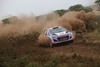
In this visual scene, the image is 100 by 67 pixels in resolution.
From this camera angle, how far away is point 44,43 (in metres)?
29.5

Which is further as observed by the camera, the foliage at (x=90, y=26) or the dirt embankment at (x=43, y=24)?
the foliage at (x=90, y=26)

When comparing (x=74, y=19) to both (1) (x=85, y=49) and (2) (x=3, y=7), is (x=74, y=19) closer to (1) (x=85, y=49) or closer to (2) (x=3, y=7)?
(1) (x=85, y=49)

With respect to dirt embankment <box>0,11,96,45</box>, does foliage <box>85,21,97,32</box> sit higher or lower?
lower

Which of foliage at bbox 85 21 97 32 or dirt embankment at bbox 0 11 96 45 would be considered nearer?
dirt embankment at bbox 0 11 96 45

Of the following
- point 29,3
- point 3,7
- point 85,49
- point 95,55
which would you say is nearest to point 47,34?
point 85,49

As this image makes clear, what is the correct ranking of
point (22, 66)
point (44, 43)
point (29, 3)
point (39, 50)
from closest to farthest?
point (22, 66)
point (39, 50)
point (44, 43)
point (29, 3)

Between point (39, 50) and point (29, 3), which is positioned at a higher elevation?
point (29, 3)

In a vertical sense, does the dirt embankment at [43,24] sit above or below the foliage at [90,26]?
above

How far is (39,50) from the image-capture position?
27438mm

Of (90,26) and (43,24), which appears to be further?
(43,24)

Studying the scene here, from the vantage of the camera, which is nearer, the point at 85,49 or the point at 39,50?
the point at 85,49

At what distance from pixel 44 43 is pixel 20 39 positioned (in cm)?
585

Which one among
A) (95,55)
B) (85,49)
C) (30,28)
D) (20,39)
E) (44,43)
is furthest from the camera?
(30,28)

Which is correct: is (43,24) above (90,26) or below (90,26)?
above
